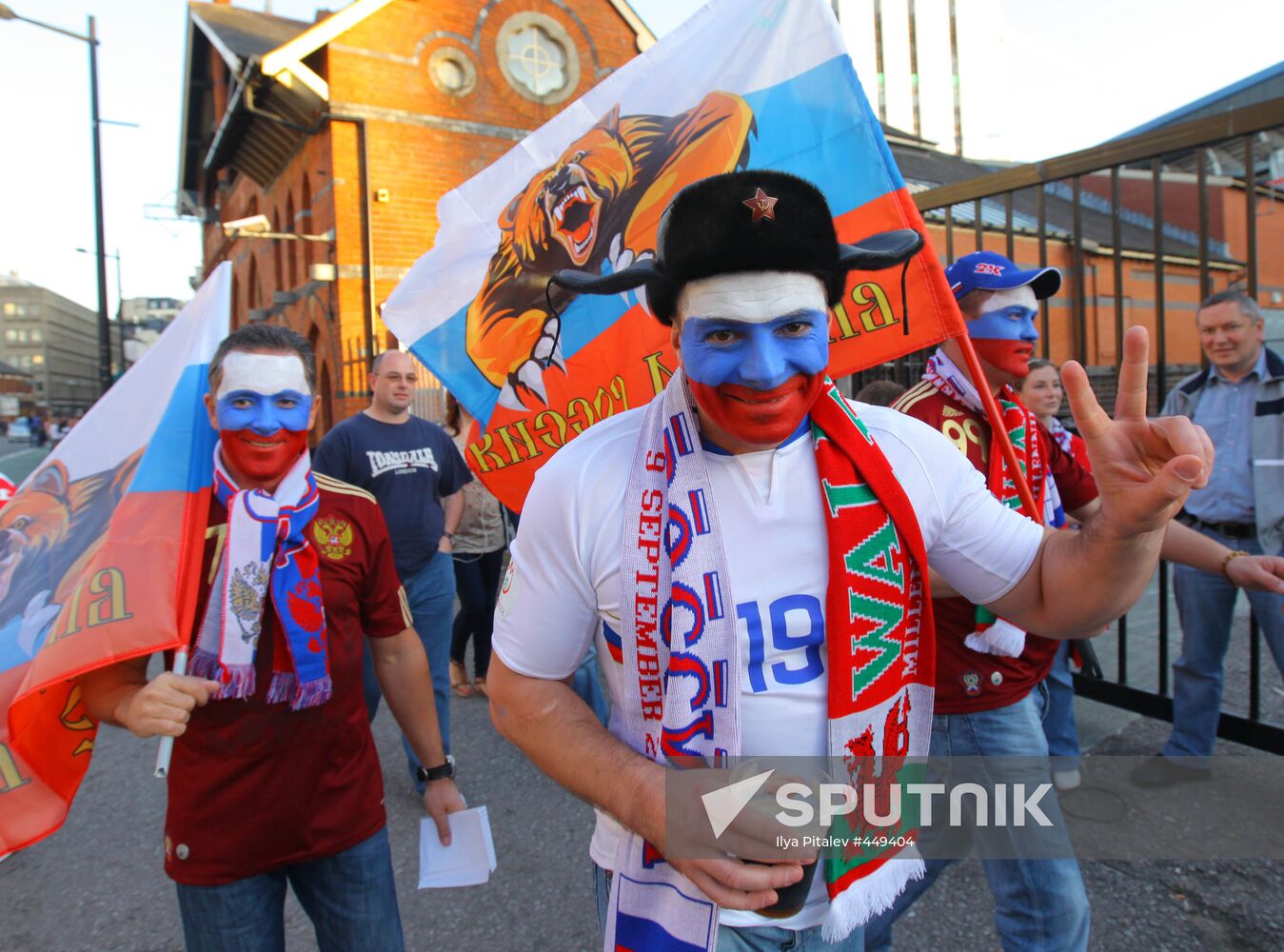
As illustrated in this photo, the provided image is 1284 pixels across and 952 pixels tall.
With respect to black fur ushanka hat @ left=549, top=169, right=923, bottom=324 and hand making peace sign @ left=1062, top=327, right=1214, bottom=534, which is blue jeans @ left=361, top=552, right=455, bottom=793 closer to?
black fur ushanka hat @ left=549, top=169, right=923, bottom=324

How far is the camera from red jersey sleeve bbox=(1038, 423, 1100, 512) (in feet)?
9.37

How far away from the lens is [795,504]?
1508 mm

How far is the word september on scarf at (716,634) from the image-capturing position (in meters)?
1.38

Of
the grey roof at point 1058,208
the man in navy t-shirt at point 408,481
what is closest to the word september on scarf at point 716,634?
the man in navy t-shirt at point 408,481

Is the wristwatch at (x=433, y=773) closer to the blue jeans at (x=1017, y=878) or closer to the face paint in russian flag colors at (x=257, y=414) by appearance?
the face paint in russian flag colors at (x=257, y=414)

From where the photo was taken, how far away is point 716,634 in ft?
4.53

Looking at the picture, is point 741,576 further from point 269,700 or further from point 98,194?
point 98,194

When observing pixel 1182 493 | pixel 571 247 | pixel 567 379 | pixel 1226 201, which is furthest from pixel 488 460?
pixel 1226 201

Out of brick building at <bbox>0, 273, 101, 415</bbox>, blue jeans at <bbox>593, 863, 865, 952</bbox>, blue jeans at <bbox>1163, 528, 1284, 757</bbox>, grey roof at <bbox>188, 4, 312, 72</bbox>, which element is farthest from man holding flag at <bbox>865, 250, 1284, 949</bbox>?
brick building at <bbox>0, 273, 101, 415</bbox>

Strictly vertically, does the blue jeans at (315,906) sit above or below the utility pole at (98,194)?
below

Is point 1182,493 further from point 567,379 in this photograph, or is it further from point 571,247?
point 571,247

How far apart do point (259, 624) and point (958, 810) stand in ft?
6.40

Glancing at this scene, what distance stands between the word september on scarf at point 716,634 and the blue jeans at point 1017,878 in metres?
0.82

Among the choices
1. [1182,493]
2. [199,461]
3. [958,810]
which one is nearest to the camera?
[1182,493]
